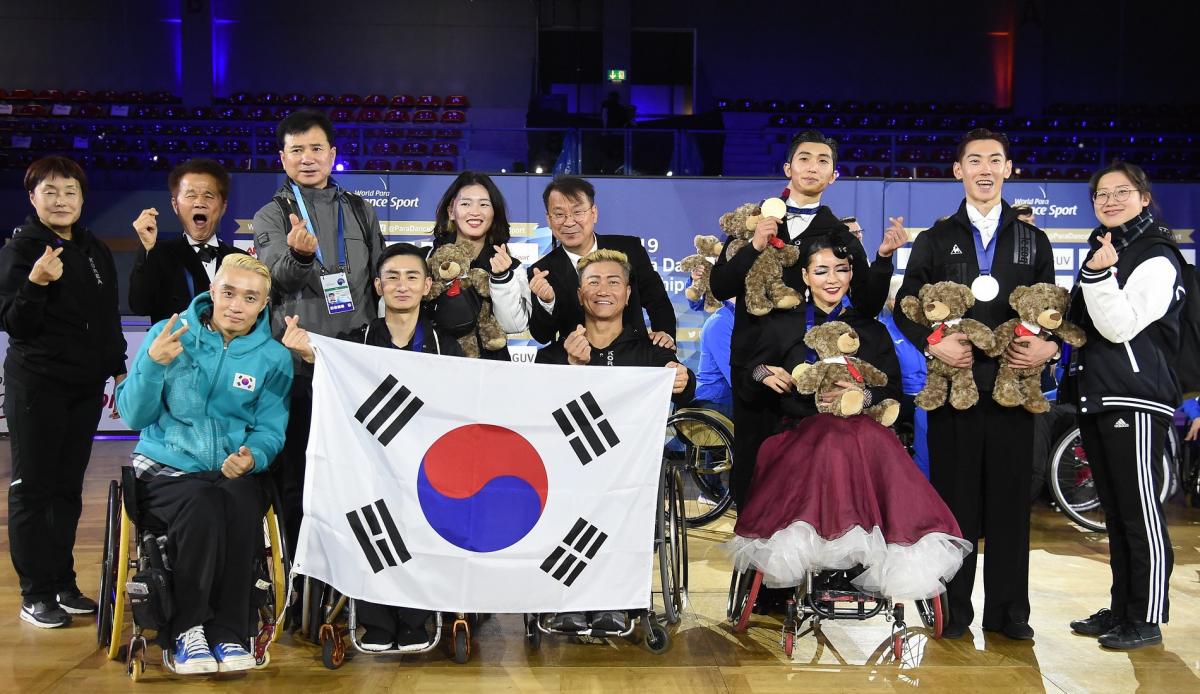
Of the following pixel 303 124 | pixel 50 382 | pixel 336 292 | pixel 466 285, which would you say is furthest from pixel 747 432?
pixel 50 382

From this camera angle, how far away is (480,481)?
323 centimetres

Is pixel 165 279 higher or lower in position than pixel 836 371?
higher

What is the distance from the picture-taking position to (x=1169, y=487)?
5.98 metres

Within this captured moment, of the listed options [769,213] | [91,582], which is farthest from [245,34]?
[769,213]

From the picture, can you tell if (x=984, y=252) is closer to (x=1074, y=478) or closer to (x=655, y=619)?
(x=655, y=619)

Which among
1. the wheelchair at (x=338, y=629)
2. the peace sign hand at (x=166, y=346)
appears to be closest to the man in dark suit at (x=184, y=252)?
the peace sign hand at (x=166, y=346)

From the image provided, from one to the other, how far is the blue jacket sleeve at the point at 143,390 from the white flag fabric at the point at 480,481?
0.49 m

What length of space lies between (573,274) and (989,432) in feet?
5.39

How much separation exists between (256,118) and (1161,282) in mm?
14509

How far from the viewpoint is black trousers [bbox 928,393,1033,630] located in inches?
142

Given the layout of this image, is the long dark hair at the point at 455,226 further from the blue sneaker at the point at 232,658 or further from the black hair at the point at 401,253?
the blue sneaker at the point at 232,658

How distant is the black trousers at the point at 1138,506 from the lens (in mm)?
3471

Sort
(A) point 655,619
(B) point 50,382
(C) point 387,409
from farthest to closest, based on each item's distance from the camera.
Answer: (B) point 50,382 < (A) point 655,619 < (C) point 387,409

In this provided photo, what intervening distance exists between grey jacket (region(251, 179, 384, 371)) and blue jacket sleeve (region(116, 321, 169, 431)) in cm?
50
